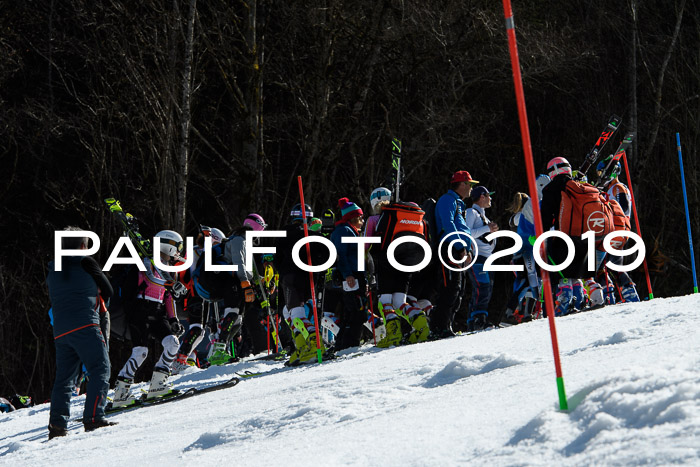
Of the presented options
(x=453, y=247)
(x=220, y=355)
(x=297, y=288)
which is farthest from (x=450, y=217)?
(x=220, y=355)

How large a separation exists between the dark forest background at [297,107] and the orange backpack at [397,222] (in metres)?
7.74

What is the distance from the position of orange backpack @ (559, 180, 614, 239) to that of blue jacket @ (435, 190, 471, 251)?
133 cm

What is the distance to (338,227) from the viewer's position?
9.79m

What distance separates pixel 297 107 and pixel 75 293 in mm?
12652

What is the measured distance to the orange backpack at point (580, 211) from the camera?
323 inches

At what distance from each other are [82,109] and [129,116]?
1.03 meters

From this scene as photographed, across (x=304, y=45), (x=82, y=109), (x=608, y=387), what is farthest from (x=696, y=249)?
(x=608, y=387)

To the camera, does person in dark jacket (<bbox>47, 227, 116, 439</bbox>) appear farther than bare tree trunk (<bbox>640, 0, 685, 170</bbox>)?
No

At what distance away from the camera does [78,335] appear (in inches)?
281

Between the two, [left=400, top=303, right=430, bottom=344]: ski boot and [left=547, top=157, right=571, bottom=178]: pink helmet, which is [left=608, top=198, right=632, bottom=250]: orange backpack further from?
[left=400, top=303, right=430, bottom=344]: ski boot

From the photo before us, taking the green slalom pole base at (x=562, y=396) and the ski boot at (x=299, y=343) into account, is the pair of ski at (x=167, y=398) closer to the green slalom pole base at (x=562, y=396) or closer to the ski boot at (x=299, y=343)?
the ski boot at (x=299, y=343)

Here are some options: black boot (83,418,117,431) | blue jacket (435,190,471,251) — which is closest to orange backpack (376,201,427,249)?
blue jacket (435,190,471,251)

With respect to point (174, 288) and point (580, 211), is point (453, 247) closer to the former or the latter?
point (580, 211)

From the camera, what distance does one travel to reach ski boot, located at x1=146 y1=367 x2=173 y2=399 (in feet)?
27.8
